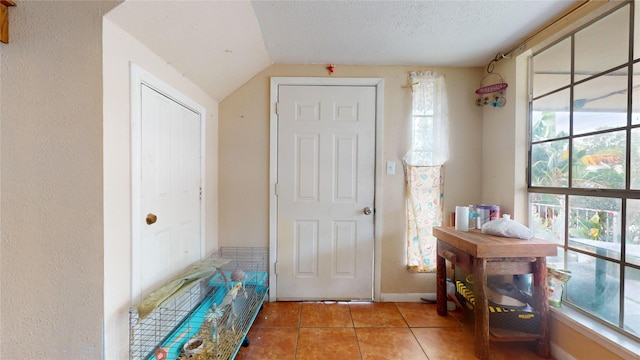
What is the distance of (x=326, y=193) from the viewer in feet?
6.99

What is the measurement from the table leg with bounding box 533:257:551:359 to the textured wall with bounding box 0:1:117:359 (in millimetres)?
2377

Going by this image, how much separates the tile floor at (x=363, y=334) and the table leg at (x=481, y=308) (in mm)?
107

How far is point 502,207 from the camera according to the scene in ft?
6.23

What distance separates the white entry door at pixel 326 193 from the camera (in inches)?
83.5

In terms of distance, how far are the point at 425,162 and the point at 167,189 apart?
205 centimetres

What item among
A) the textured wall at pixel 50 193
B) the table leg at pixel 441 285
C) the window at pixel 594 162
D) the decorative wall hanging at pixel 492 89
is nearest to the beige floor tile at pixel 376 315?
the table leg at pixel 441 285

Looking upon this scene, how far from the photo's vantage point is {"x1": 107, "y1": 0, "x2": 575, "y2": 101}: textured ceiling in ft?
4.15

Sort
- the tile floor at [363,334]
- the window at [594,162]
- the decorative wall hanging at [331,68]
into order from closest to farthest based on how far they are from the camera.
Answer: the window at [594,162]
the tile floor at [363,334]
the decorative wall hanging at [331,68]

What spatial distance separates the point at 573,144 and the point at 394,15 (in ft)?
4.66

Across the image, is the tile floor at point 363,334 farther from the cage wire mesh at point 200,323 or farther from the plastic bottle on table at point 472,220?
the plastic bottle on table at point 472,220

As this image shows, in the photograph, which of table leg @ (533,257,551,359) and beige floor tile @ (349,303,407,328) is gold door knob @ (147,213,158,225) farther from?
table leg @ (533,257,551,359)

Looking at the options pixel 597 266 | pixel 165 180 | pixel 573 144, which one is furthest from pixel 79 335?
pixel 573 144

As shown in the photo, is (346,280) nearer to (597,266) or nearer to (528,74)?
(597,266)

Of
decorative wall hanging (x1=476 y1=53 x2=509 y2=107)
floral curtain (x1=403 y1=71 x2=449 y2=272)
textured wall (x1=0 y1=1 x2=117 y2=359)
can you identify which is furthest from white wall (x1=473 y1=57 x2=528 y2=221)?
textured wall (x1=0 y1=1 x2=117 y2=359)
